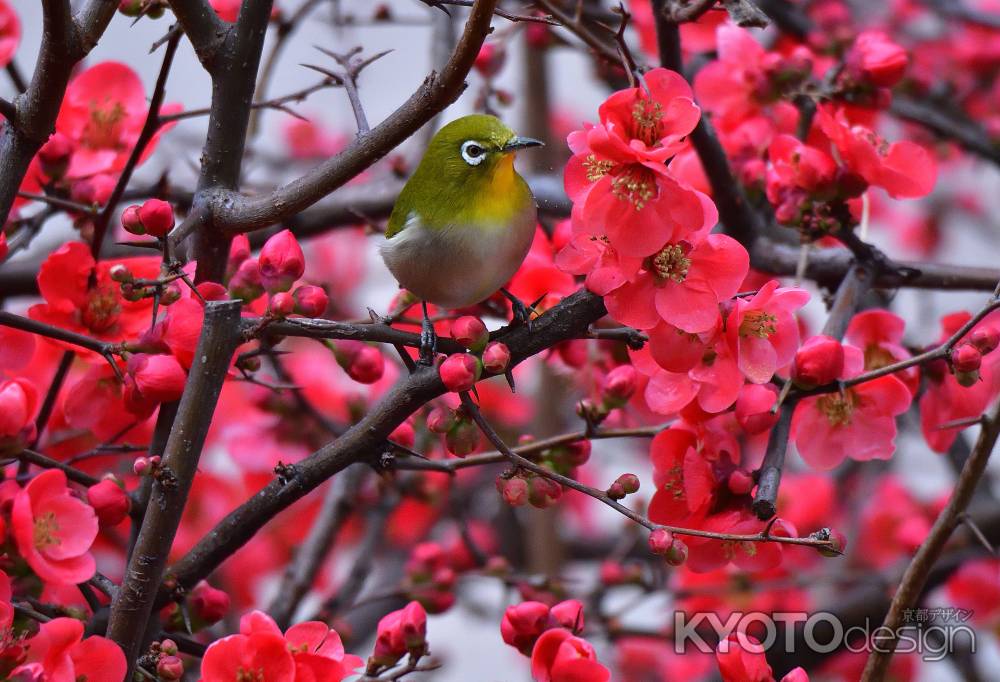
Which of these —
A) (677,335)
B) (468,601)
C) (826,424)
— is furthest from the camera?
(468,601)

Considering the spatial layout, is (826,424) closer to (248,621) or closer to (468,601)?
(248,621)

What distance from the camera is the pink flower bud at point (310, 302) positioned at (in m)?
0.93

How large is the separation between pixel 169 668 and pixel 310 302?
32cm

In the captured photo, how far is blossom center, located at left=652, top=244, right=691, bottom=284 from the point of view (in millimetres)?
952

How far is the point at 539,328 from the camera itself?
0.93m

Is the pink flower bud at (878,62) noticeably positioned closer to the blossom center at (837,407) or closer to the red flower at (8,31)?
the blossom center at (837,407)

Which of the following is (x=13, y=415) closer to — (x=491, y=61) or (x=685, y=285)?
(x=685, y=285)

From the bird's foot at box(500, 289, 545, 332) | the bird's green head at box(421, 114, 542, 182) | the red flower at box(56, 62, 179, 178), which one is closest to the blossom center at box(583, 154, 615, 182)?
the bird's foot at box(500, 289, 545, 332)

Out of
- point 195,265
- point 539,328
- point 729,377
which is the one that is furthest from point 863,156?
point 195,265

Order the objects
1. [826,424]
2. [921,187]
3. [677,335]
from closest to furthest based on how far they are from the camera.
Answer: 1. [677,335]
2. [826,424]
3. [921,187]

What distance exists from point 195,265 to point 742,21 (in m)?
0.57

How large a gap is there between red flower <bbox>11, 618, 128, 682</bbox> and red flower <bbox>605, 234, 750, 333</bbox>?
0.50 meters

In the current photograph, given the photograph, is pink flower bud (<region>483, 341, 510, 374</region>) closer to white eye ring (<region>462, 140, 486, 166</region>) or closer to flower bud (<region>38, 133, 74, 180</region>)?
white eye ring (<region>462, 140, 486, 166</region>)

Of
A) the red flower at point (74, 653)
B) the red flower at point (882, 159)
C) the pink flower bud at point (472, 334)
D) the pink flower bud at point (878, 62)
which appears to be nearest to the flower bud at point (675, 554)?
the pink flower bud at point (472, 334)
